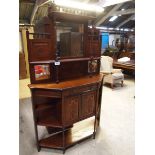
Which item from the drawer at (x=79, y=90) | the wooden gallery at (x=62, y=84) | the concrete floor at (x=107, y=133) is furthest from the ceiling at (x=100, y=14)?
the drawer at (x=79, y=90)

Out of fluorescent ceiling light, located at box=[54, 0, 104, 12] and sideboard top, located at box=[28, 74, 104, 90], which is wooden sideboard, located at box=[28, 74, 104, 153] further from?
fluorescent ceiling light, located at box=[54, 0, 104, 12]

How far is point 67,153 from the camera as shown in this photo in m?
2.43

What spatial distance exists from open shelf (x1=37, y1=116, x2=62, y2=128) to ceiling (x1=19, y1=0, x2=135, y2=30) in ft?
10.7

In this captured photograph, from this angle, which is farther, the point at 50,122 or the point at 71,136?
the point at 71,136

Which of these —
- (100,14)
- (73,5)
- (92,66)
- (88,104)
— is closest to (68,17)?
(73,5)

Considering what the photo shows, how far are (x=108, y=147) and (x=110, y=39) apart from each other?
10.4 m

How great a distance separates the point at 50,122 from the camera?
2443 mm

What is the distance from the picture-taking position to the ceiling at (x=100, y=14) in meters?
6.03

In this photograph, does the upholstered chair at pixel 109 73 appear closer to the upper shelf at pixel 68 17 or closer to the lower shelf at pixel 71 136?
the lower shelf at pixel 71 136

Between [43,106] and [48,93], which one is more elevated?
[48,93]

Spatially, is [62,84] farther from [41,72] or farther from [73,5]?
[73,5]

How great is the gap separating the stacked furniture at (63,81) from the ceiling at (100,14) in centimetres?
209

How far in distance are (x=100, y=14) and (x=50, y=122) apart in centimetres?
799
